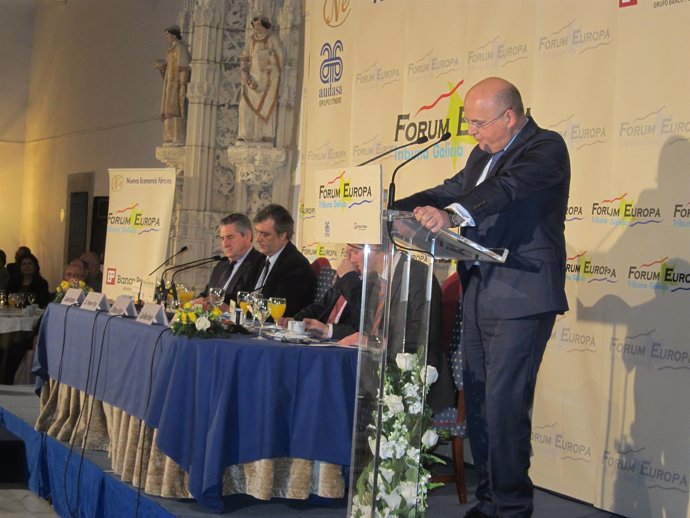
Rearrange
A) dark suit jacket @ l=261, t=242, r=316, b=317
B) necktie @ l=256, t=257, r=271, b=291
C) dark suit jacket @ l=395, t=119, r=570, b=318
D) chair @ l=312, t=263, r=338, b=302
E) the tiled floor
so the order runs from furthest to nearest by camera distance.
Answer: chair @ l=312, t=263, r=338, b=302, necktie @ l=256, t=257, r=271, b=291, dark suit jacket @ l=261, t=242, r=316, b=317, the tiled floor, dark suit jacket @ l=395, t=119, r=570, b=318

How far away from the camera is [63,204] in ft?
43.8

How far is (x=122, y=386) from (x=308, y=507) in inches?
41.2

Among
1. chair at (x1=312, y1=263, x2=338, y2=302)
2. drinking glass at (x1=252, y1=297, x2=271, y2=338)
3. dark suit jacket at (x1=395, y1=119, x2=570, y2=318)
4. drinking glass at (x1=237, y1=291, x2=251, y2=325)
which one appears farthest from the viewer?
chair at (x1=312, y1=263, x2=338, y2=302)

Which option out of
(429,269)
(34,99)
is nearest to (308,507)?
(429,269)

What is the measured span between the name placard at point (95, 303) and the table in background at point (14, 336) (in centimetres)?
244

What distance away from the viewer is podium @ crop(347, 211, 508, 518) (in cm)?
280

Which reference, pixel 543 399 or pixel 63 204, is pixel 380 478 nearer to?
pixel 543 399

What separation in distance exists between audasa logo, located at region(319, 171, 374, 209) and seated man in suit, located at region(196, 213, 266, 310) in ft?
9.19

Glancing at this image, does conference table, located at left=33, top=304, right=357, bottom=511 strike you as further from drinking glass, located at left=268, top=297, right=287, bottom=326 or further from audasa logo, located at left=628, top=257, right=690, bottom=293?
audasa logo, located at left=628, top=257, right=690, bottom=293

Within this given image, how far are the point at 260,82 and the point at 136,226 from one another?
9.02 feet

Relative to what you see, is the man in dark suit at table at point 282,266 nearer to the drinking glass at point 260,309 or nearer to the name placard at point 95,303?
the name placard at point 95,303

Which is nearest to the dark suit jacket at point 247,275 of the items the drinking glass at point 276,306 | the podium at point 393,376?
the drinking glass at point 276,306

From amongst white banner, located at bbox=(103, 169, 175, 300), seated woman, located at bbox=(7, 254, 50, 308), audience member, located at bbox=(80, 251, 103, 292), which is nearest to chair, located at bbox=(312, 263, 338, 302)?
white banner, located at bbox=(103, 169, 175, 300)

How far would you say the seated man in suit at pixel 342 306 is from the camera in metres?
4.10
